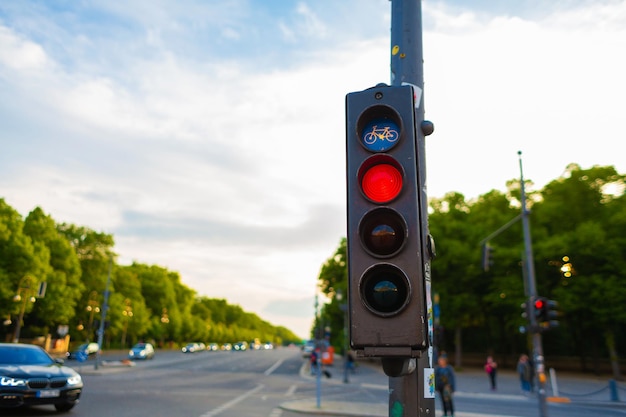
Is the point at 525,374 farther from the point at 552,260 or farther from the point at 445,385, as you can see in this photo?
the point at 552,260

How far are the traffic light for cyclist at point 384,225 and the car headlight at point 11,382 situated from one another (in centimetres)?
1095

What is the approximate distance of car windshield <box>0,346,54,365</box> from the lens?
11844mm

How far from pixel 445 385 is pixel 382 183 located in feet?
40.6

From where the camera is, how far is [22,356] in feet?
40.2

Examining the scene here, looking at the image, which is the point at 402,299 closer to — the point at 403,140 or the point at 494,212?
the point at 403,140

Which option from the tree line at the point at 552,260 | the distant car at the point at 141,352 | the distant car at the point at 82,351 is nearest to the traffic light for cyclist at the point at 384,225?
the tree line at the point at 552,260

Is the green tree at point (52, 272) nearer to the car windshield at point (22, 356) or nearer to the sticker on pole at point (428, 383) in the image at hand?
the car windshield at point (22, 356)

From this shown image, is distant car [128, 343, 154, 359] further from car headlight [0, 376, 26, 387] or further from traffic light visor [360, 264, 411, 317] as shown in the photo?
traffic light visor [360, 264, 411, 317]

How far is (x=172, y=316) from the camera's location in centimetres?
9306

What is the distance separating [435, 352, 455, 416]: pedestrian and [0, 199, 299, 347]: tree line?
22038 mm

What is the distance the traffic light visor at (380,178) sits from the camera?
2551mm

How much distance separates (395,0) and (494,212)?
42.8 m

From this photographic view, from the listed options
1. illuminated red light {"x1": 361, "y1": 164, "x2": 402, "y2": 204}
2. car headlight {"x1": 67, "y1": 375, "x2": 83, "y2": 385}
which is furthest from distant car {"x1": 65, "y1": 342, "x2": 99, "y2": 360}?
illuminated red light {"x1": 361, "y1": 164, "x2": 402, "y2": 204}

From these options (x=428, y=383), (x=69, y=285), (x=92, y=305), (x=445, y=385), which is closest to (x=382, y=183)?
(x=428, y=383)
